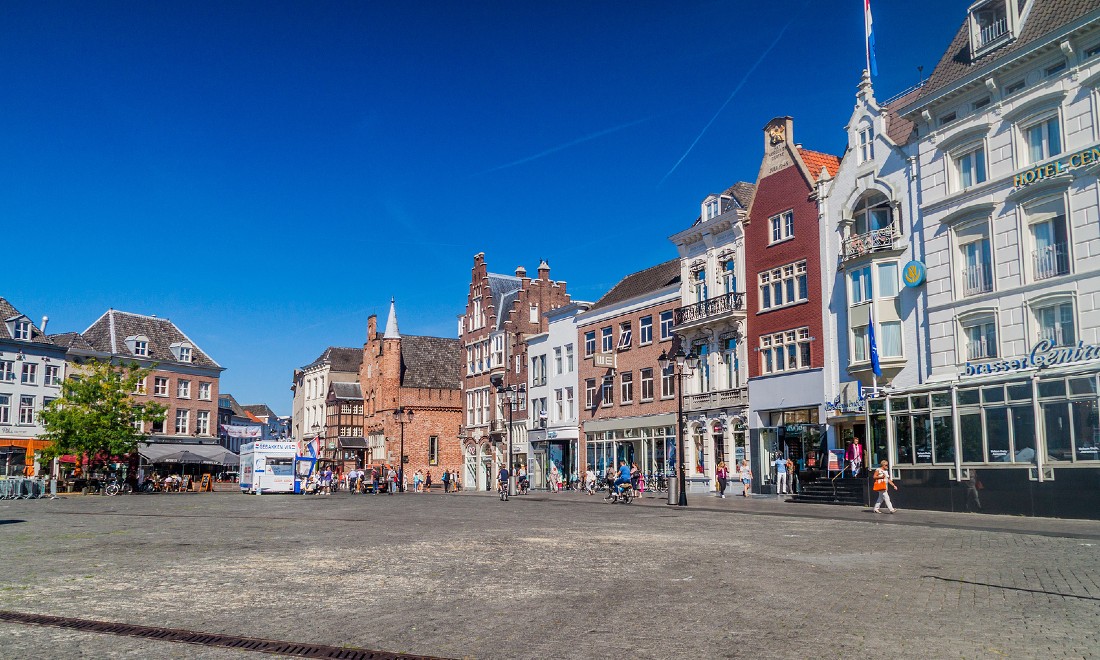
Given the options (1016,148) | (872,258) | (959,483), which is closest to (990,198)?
(1016,148)

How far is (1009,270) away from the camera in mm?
27531

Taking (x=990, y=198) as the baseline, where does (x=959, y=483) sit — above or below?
below

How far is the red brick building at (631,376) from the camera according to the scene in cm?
4581

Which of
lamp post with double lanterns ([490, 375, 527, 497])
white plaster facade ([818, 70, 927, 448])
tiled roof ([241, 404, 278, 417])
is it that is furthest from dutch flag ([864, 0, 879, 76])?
tiled roof ([241, 404, 278, 417])

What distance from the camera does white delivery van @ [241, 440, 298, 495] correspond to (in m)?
48.0

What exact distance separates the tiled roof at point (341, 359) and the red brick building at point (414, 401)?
1119cm

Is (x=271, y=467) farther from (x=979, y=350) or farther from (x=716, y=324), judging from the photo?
(x=979, y=350)

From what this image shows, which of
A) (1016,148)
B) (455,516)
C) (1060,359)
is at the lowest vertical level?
(455,516)

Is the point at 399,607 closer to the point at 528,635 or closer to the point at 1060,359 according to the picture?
the point at 528,635

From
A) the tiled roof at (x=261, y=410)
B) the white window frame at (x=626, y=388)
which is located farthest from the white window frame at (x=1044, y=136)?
the tiled roof at (x=261, y=410)

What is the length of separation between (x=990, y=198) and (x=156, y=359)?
65625 mm

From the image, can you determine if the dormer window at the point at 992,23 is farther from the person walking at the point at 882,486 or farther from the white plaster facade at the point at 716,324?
the person walking at the point at 882,486

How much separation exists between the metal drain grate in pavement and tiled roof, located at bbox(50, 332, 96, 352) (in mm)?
67726

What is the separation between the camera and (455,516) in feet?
83.0
